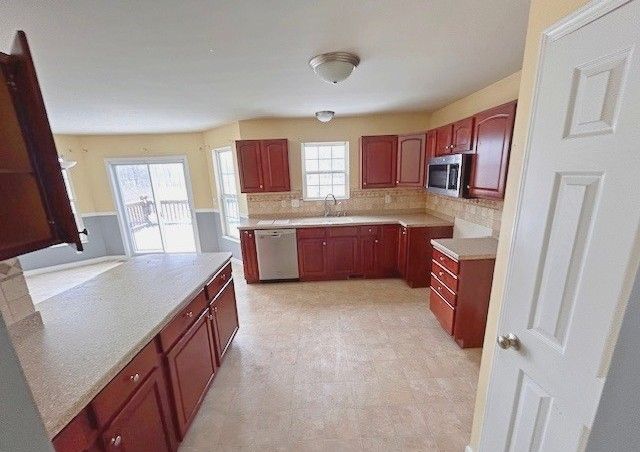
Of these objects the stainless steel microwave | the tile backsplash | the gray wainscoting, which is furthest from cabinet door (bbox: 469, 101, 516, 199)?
the gray wainscoting

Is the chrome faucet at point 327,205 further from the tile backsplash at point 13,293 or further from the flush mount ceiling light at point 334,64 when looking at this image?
the tile backsplash at point 13,293

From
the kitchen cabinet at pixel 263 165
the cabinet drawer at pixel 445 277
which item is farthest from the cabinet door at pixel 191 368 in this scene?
the kitchen cabinet at pixel 263 165

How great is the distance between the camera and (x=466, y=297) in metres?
2.25

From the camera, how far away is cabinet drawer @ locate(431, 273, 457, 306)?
7.52ft

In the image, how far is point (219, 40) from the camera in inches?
→ 60.8

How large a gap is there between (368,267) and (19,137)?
11.3 ft

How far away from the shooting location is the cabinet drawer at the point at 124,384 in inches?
38.1

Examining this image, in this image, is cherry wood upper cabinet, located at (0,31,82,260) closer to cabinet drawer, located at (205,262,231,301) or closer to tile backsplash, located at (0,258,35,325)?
tile backsplash, located at (0,258,35,325)

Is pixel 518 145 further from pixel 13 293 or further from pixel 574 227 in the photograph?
pixel 13 293

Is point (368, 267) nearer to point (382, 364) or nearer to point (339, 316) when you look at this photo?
point (339, 316)

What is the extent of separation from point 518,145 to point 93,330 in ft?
6.89

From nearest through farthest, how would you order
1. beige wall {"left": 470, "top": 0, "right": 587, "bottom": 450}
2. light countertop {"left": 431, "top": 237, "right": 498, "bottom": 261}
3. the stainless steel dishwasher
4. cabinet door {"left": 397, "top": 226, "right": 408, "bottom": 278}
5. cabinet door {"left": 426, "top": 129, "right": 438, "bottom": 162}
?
beige wall {"left": 470, "top": 0, "right": 587, "bottom": 450} < light countertop {"left": 431, "top": 237, "right": 498, "bottom": 261} < cabinet door {"left": 426, "top": 129, "right": 438, "bottom": 162} < cabinet door {"left": 397, "top": 226, "right": 408, "bottom": 278} < the stainless steel dishwasher

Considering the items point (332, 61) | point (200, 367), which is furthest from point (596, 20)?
point (200, 367)

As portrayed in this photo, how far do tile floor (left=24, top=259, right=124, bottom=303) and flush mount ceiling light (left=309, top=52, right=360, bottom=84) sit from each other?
390 centimetres
